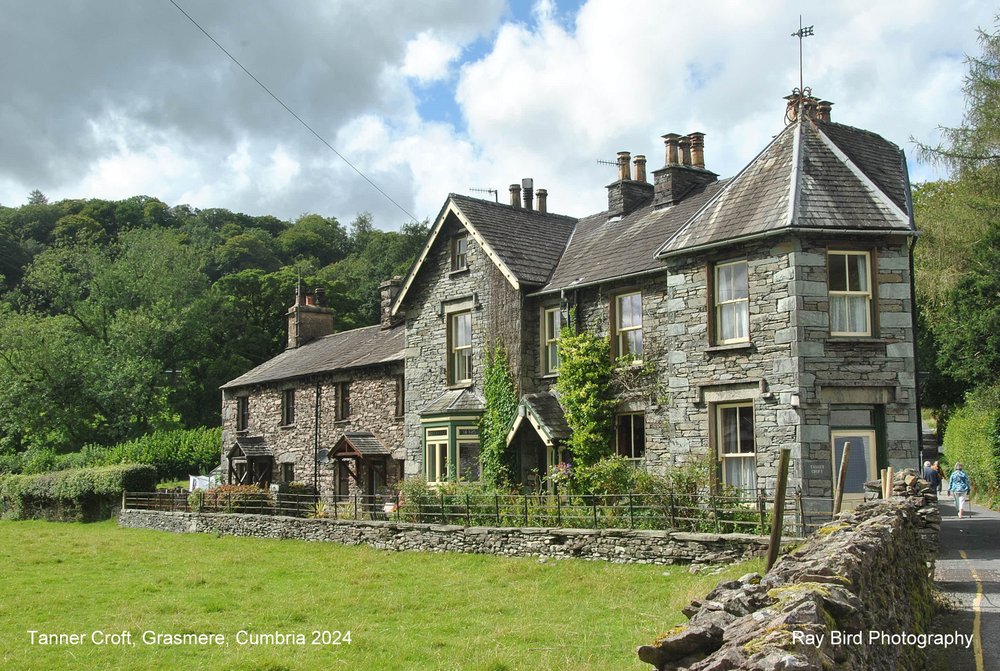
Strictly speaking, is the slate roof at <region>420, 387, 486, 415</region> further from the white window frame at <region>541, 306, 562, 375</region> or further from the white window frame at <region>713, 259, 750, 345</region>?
the white window frame at <region>713, 259, 750, 345</region>

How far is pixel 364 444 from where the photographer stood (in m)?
32.3

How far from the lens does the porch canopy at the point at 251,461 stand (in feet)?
126

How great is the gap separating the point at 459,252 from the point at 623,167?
18.3ft

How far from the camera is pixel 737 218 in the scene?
68.3ft

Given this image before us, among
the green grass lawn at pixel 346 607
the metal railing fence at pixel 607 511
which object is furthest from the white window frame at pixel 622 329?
the green grass lawn at pixel 346 607

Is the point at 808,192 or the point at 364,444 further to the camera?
the point at 364,444

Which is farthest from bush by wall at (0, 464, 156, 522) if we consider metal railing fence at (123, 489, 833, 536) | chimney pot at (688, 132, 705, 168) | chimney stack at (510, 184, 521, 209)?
chimney pot at (688, 132, 705, 168)

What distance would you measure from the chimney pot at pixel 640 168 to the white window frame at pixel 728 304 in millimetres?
8849

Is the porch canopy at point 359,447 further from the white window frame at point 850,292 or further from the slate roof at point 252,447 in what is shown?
the white window frame at point 850,292

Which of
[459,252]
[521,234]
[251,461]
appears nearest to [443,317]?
[459,252]

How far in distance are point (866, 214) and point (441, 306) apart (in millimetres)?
13066

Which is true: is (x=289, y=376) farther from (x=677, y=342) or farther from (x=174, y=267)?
(x=174, y=267)

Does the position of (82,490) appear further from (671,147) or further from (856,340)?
(856,340)

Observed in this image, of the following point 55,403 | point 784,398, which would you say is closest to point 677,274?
point 784,398
